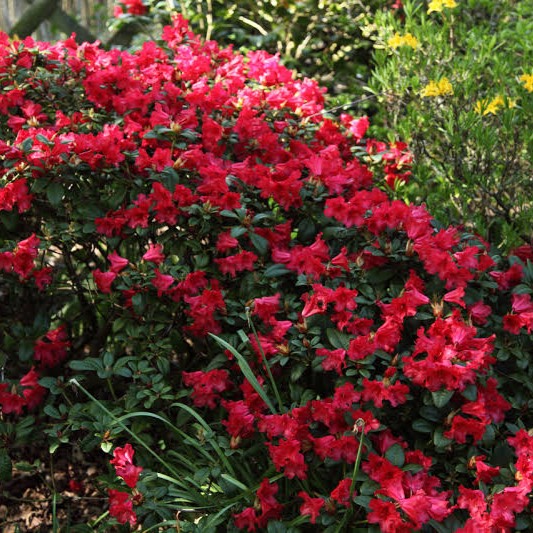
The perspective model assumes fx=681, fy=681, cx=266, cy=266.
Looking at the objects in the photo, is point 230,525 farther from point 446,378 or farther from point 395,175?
point 395,175

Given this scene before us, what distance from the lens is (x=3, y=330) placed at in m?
2.27

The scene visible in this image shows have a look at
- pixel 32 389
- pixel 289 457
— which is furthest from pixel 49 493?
pixel 289 457

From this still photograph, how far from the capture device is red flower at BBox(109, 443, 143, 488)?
1648mm

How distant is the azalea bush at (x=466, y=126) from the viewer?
7.70ft

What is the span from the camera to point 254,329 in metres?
1.83

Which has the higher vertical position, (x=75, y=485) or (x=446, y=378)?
(x=446, y=378)

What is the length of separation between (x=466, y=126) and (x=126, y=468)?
1.52 meters

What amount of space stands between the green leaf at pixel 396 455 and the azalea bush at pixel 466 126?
101 centimetres

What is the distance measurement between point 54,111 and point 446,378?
5.65 ft

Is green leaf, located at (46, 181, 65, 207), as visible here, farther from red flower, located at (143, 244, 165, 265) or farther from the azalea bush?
the azalea bush

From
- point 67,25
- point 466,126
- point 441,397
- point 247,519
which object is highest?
point 67,25

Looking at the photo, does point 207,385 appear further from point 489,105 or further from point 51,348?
point 489,105

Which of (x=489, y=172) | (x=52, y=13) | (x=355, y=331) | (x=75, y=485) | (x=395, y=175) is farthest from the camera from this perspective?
(x=52, y=13)

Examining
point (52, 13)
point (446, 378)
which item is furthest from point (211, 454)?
point (52, 13)
